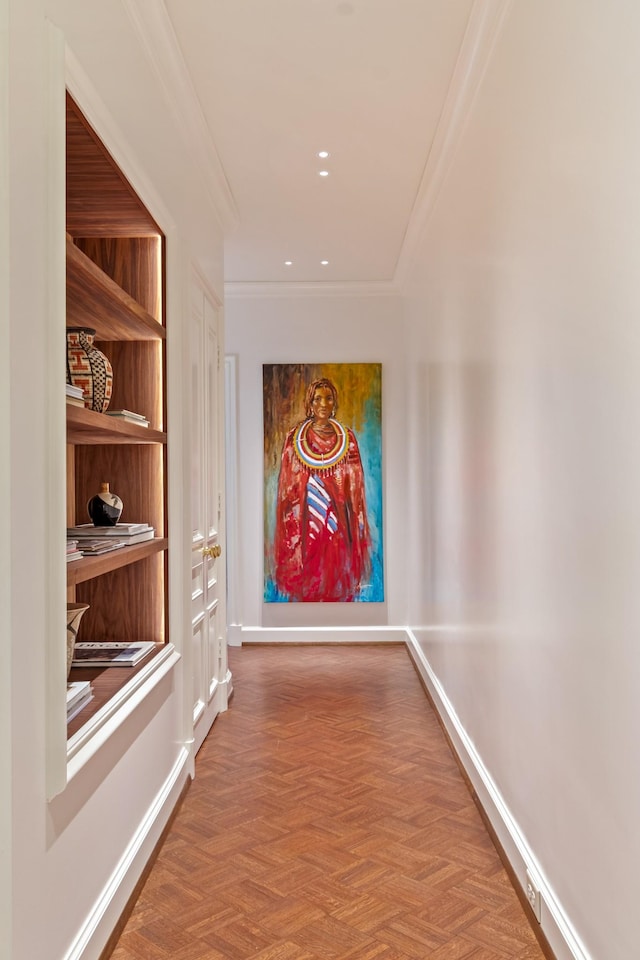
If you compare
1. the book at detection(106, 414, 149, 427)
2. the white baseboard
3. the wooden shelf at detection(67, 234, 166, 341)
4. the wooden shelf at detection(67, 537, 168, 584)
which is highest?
the wooden shelf at detection(67, 234, 166, 341)

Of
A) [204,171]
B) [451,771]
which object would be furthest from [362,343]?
[451,771]

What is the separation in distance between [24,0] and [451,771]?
321 cm

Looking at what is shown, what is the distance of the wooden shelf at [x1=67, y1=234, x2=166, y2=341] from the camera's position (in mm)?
2039

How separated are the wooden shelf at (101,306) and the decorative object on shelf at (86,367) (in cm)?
12

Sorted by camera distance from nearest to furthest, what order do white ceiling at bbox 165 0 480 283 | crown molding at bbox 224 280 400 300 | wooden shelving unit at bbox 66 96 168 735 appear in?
1. white ceiling at bbox 165 0 480 283
2. wooden shelving unit at bbox 66 96 168 735
3. crown molding at bbox 224 280 400 300

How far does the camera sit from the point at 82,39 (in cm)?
188

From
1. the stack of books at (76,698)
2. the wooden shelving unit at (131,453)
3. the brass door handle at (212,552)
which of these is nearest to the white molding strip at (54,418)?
the stack of books at (76,698)

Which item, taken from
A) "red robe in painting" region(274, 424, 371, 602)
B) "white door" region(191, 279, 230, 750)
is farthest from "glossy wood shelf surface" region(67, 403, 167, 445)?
"red robe in painting" region(274, 424, 371, 602)

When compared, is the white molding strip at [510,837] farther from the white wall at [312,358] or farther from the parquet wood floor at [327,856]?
the white wall at [312,358]

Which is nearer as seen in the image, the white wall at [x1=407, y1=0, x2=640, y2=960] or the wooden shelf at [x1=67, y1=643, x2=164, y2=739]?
the white wall at [x1=407, y1=0, x2=640, y2=960]

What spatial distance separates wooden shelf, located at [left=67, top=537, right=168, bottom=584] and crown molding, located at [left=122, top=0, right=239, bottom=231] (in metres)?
1.72

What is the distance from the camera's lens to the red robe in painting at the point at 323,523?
606 centimetres

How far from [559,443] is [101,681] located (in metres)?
1.63

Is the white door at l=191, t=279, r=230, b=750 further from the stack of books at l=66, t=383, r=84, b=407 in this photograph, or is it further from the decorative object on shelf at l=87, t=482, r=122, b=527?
the stack of books at l=66, t=383, r=84, b=407
